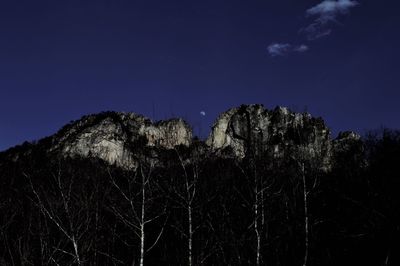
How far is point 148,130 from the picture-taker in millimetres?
116812

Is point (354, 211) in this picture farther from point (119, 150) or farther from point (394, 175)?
point (119, 150)

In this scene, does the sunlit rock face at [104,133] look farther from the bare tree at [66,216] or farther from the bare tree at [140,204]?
the bare tree at [140,204]

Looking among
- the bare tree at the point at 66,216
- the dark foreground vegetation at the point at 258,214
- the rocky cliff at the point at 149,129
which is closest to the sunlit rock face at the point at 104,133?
the rocky cliff at the point at 149,129

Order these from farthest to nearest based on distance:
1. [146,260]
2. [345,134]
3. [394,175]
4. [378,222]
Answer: [345,134] < [146,260] < [394,175] < [378,222]

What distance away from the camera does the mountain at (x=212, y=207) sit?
71.9 ft

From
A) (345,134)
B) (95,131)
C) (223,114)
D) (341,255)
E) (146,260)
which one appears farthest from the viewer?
(223,114)

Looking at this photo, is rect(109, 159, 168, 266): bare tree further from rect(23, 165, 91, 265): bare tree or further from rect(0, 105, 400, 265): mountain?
rect(23, 165, 91, 265): bare tree

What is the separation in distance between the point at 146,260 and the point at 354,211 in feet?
62.7

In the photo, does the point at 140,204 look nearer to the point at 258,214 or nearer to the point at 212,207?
the point at 258,214

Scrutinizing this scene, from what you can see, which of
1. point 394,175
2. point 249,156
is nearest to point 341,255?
point 394,175

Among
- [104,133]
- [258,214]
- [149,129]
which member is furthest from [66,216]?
[149,129]

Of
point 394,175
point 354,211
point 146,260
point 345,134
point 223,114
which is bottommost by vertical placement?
point 146,260

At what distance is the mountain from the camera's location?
71.9 feet

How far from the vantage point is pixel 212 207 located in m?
36.1
